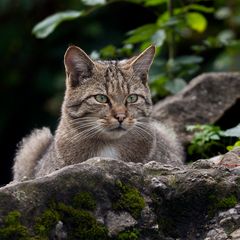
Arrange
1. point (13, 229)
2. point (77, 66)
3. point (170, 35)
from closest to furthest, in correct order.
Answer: point (13, 229), point (77, 66), point (170, 35)

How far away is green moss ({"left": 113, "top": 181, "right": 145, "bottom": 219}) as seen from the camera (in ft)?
13.8

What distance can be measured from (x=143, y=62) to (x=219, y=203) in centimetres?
223

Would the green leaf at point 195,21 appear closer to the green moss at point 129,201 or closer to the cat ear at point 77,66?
the cat ear at point 77,66

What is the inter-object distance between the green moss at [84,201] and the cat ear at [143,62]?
7.41ft

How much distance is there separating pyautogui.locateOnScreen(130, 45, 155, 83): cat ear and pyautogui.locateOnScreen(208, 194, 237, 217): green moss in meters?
2.13

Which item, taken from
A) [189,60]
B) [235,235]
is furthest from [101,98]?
[189,60]

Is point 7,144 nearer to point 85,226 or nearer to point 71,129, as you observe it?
point 71,129

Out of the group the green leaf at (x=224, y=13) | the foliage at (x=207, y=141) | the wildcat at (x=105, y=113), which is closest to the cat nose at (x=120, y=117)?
the wildcat at (x=105, y=113)

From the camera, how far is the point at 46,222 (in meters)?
3.98

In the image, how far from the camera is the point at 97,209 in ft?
13.6

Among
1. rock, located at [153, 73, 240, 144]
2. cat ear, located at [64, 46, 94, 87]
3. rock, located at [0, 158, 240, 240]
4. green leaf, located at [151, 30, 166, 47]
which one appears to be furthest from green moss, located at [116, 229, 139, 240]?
green leaf, located at [151, 30, 166, 47]

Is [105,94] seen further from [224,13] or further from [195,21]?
[224,13]

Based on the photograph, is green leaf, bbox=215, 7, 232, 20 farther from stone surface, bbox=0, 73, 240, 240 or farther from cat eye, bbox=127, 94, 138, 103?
stone surface, bbox=0, 73, 240, 240

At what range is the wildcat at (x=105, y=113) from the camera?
5.87 metres
